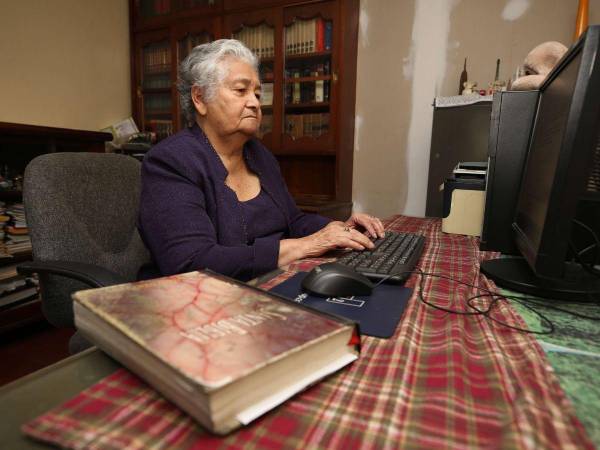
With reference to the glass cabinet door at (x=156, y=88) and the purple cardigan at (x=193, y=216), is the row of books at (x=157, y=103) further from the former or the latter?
the purple cardigan at (x=193, y=216)

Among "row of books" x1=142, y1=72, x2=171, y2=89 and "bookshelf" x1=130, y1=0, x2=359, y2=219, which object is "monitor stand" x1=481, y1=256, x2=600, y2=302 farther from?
"row of books" x1=142, y1=72, x2=171, y2=89

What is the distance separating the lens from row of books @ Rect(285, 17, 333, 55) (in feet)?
8.48

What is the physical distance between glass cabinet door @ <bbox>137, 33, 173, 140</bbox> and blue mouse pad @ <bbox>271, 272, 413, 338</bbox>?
294cm

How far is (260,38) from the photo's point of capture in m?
2.77

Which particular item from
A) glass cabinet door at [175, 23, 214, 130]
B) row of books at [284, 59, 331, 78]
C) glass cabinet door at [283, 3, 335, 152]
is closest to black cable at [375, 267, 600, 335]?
glass cabinet door at [283, 3, 335, 152]

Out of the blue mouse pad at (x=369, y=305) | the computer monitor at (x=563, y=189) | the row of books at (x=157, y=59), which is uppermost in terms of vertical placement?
the row of books at (x=157, y=59)

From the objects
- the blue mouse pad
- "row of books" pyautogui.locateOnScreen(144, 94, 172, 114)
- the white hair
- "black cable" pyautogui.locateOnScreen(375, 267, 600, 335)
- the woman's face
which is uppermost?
"row of books" pyautogui.locateOnScreen(144, 94, 172, 114)

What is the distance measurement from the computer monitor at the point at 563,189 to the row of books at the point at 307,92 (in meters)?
1.92

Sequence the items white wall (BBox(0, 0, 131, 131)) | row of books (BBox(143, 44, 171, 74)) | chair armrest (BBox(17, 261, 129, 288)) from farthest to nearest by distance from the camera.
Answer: row of books (BBox(143, 44, 171, 74)), white wall (BBox(0, 0, 131, 131)), chair armrest (BBox(17, 261, 129, 288))

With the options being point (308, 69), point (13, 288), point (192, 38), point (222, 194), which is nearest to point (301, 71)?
point (308, 69)

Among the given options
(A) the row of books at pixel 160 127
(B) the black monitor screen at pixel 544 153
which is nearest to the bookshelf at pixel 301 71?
(A) the row of books at pixel 160 127

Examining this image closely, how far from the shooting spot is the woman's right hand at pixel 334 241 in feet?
3.07

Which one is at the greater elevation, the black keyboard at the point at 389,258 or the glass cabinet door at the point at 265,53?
the glass cabinet door at the point at 265,53

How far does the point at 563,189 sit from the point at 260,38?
2616 millimetres
